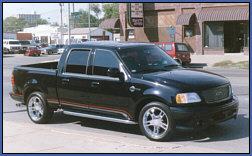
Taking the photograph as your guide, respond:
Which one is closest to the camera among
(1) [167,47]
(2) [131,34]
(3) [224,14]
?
(1) [167,47]

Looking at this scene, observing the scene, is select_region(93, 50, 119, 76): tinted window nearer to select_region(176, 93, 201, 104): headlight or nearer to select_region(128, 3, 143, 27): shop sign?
select_region(176, 93, 201, 104): headlight

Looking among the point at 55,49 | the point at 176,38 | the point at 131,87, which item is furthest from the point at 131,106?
the point at 55,49

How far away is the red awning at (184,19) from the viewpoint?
126 feet

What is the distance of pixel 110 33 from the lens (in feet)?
335

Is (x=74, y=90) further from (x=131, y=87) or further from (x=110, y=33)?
(x=110, y=33)

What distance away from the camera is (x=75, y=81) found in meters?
7.97

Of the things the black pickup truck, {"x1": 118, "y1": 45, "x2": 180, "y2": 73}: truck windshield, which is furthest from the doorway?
the black pickup truck

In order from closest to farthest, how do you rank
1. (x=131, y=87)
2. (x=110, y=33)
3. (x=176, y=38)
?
(x=131, y=87)
(x=176, y=38)
(x=110, y=33)

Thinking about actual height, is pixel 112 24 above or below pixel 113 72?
above

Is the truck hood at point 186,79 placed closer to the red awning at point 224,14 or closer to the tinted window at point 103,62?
the tinted window at point 103,62

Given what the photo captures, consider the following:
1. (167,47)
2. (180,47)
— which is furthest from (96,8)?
(167,47)

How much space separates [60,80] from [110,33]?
94467 mm

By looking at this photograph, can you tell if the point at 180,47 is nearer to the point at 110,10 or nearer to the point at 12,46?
the point at 12,46

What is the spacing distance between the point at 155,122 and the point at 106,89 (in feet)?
3.89
